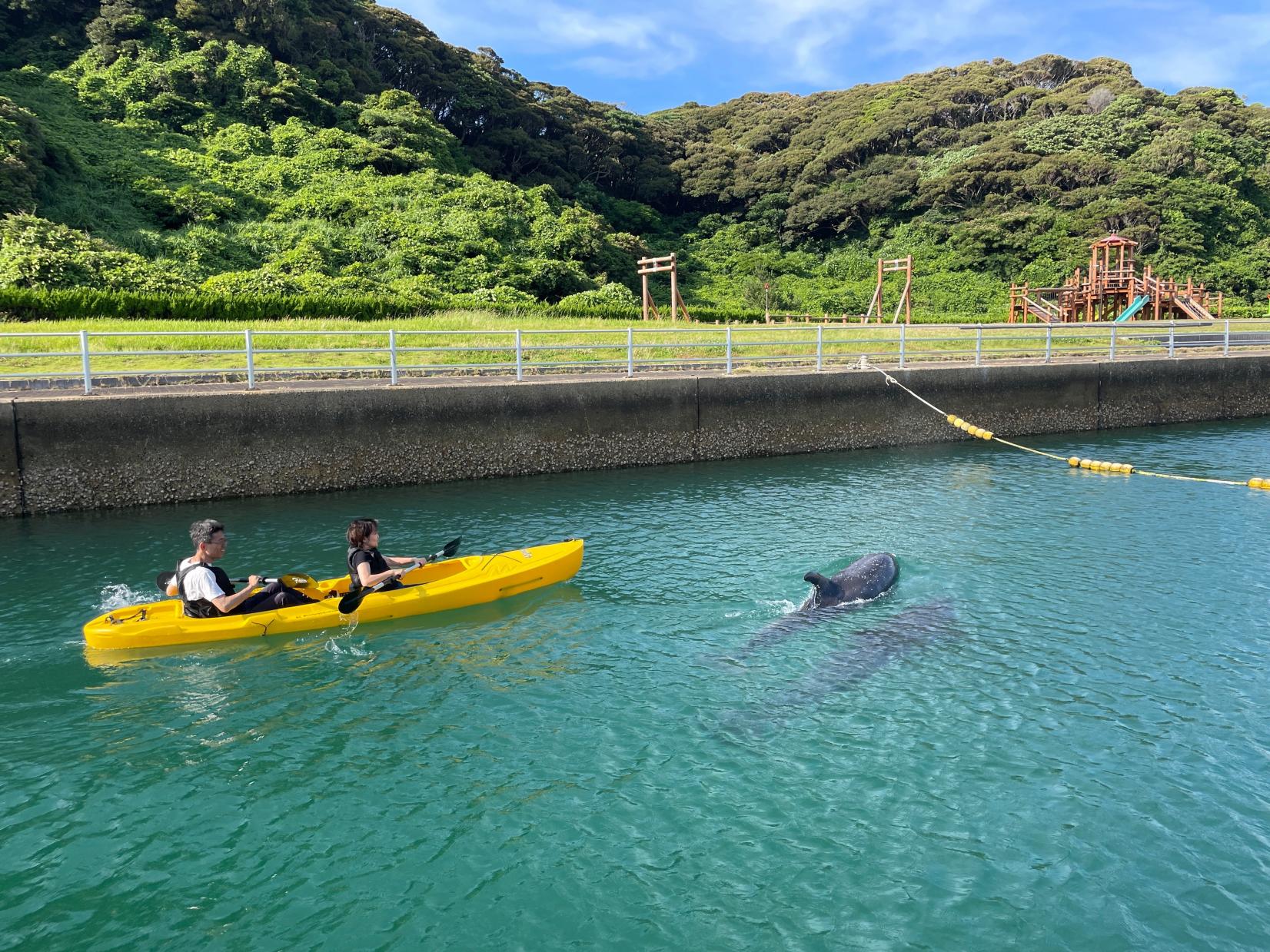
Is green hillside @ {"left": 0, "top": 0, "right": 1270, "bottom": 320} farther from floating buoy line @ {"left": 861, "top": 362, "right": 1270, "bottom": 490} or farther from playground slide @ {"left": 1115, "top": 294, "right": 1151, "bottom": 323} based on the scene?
floating buoy line @ {"left": 861, "top": 362, "right": 1270, "bottom": 490}

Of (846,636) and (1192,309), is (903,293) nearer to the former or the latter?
(1192,309)

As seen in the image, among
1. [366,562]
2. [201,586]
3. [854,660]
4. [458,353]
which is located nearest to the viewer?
[854,660]

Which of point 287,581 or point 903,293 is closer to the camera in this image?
point 287,581

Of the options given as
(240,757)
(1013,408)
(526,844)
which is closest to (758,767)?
(526,844)

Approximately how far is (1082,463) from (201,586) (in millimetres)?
13602

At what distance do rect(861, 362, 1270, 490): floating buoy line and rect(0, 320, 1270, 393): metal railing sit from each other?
94 cm

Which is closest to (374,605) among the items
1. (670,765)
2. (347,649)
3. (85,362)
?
(347,649)

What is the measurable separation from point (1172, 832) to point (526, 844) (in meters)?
3.50

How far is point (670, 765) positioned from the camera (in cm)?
580

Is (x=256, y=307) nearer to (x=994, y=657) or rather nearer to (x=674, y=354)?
(x=674, y=354)

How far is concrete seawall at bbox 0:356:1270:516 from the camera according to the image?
12734 mm

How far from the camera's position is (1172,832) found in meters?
4.98

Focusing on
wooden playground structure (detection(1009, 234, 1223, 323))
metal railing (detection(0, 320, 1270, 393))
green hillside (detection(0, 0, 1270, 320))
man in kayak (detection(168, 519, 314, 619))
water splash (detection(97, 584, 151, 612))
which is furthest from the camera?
wooden playground structure (detection(1009, 234, 1223, 323))

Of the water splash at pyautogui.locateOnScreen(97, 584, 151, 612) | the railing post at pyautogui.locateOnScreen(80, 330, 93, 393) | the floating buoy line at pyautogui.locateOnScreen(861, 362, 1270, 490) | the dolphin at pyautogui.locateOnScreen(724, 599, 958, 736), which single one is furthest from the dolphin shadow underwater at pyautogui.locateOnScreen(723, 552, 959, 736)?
the railing post at pyautogui.locateOnScreen(80, 330, 93, 393)
